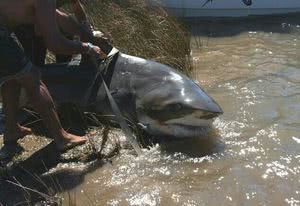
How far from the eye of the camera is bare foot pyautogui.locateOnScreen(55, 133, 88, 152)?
4.78 m

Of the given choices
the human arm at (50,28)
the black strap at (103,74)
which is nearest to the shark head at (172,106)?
the black strap at (103,74)

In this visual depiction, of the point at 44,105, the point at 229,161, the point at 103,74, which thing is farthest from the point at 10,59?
the point at 229,161

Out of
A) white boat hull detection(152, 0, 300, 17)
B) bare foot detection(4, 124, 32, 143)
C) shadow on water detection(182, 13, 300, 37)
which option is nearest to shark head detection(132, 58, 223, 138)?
bare foot detection(4, 124, 32, 143)

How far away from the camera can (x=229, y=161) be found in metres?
4.70

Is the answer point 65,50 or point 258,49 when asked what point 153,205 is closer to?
point 65,50

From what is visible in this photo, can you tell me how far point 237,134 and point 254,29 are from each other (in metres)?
4.48

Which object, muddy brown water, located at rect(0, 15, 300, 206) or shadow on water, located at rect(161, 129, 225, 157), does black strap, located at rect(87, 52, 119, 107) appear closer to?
muddy brown water, located at rect(0, 15, 300, 206)

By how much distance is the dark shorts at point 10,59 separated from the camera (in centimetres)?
436

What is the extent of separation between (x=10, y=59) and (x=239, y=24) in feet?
19.9

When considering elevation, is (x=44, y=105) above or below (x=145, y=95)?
above

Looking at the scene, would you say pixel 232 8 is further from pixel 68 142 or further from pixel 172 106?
pixel 68 142

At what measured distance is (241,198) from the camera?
413 cm

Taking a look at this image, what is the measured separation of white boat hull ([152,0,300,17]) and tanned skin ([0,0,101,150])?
5.39m

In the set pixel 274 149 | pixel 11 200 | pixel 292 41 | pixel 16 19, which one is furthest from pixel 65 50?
pixel 292 41
